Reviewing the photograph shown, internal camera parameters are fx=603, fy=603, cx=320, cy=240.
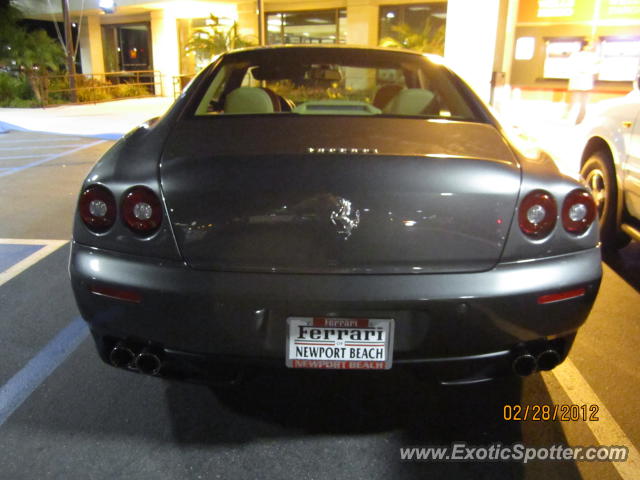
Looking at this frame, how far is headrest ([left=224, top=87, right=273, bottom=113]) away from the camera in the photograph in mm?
2914

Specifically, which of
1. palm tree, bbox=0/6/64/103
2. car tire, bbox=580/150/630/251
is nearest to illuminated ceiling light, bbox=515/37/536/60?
car tire, bbox=580/150/630/251

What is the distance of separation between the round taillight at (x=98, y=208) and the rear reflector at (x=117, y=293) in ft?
0.69

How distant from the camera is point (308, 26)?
2327cm

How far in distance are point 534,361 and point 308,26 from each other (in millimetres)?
22860

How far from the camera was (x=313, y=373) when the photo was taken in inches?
84.6

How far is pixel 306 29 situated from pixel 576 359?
2218 centimetres

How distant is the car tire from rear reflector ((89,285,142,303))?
3647mm

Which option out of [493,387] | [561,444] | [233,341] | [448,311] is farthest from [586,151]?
[233,341]

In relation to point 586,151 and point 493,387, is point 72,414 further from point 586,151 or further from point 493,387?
point 586,151

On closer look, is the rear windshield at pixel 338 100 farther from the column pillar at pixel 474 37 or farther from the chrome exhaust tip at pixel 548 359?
the column pillar at pixel 474 37

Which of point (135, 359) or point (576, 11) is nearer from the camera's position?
point (135, 359)

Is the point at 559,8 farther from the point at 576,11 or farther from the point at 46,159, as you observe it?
the point at 46,159

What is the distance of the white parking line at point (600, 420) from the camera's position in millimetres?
2207

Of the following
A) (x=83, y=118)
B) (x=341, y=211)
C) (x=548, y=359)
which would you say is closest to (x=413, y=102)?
(x=341, y=211)
